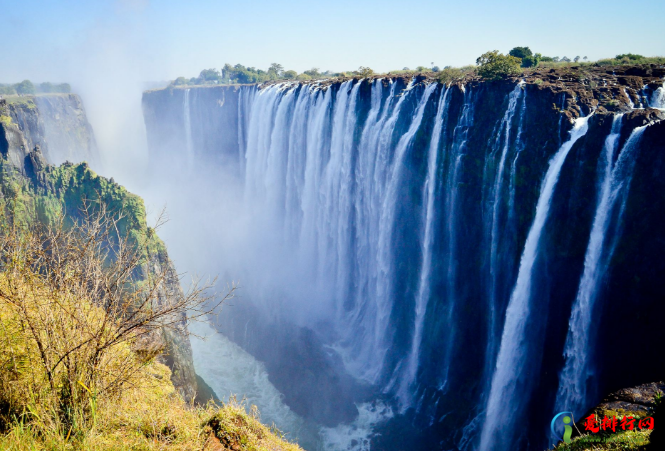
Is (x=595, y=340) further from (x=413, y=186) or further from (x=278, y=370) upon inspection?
(x=278, y=370)

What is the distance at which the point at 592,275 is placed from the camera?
997 cm

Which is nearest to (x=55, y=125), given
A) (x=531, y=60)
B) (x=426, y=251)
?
(x=426, y=251)

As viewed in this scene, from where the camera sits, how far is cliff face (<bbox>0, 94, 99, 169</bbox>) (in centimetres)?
3294

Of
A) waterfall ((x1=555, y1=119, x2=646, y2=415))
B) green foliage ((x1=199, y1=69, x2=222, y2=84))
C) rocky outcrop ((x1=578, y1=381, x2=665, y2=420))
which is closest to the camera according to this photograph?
rocky outcrop ((x1=578, y1=381, x2=665, y2=420))

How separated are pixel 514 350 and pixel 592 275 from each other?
353 cm

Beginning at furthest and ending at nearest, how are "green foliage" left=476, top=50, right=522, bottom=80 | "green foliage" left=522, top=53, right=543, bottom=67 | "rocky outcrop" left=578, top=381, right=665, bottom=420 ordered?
"green foliage" left=522, top=53, right=543, bottom=67 < "green foliage" left=476, top=50, right=522, bottom=80 < "rocky outcrop" left=578, top=381, right=665, bottom=420

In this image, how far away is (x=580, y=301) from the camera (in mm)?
10164

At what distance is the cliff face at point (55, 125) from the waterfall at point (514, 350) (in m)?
35.8

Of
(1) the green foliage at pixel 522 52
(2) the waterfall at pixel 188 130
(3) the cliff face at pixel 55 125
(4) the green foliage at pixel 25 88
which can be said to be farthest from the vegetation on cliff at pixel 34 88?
(1) the green foliage at pixel 522 52

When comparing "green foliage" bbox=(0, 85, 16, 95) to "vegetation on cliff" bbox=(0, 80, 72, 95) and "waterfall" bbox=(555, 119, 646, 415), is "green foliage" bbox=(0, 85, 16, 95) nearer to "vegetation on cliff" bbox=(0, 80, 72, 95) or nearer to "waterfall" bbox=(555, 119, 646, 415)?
"vegetation on cliff" bbox=(0, 80, 72, 95)

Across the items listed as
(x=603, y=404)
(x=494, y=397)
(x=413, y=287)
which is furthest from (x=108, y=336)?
(x=413, y=287)

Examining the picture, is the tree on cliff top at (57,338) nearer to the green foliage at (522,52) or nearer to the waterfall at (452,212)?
the waterfall at (452,212)

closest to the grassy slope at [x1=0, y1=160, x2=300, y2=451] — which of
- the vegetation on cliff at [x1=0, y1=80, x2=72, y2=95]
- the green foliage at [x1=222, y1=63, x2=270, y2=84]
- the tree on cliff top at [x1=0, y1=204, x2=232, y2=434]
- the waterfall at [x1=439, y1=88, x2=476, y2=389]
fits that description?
the tree on cliff top at [x1=0, y1=204, x2=232, y2=434]

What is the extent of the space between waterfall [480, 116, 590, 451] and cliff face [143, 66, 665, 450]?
43 millimetres
